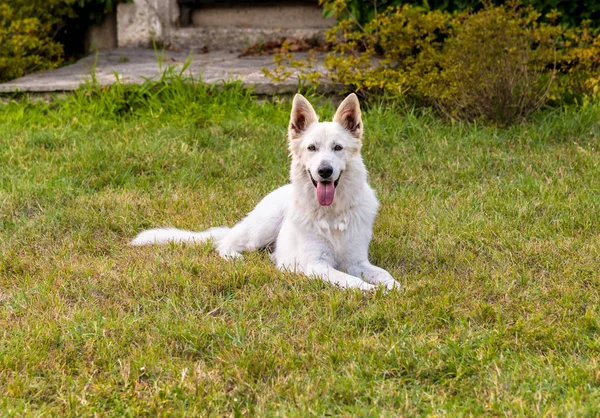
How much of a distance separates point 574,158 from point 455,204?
1.43m

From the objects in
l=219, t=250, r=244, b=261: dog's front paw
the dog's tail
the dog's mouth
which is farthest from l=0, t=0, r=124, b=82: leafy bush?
the dog's mouth

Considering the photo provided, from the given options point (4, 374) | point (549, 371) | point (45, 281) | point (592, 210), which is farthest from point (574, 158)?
point (4, 374)

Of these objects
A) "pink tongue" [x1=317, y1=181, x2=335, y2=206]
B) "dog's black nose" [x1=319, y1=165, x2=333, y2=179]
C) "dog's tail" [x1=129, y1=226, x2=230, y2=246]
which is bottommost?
"dog's tail" [x1=129, y1=226, x2=230, y2=246]

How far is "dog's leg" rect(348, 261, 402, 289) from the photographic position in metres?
3.94

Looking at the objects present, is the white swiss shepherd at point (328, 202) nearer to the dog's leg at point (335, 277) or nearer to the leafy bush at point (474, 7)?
the dog's leg at point (335, 277)

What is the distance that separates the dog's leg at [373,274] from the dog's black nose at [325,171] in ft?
1.82

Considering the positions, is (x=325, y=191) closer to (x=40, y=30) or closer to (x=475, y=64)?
(x=475, y=64)

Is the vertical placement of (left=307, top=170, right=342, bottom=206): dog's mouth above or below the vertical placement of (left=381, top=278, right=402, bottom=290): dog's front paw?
above

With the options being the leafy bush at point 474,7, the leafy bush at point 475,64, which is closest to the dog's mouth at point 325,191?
the leafy bush at point 475,64

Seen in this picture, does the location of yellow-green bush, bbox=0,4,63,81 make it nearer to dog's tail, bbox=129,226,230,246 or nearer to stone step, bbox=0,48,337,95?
stone step, bbox=0,48,337,95

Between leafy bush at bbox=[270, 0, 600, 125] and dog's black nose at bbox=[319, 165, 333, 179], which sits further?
leafy bush at bbox=[270, 0, 600, 125]

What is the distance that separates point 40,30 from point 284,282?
22.5ft

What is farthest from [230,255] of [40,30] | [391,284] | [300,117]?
[40,30]

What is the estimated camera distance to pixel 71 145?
6.68m
